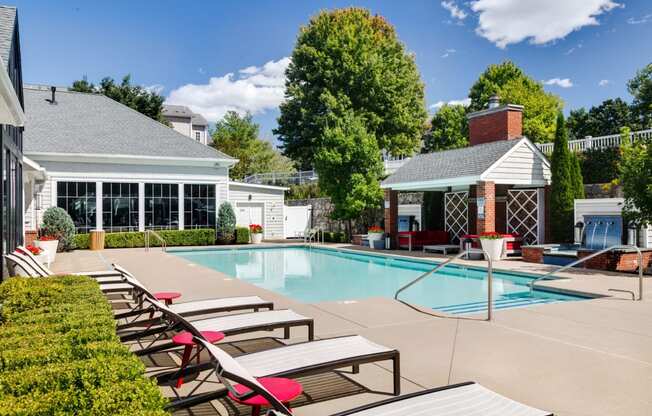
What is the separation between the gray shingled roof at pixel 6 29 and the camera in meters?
8.40

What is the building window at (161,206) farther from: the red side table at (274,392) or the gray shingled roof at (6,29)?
the red side table at (274,392)

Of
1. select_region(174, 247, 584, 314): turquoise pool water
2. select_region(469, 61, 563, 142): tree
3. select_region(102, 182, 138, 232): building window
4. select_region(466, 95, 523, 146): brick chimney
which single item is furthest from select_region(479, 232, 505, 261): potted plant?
select_region(469, 61, 563, 142): tree

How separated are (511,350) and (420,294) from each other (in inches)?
240

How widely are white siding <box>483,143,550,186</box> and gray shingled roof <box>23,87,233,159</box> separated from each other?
43.9 ft

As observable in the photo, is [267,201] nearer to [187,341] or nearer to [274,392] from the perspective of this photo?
[187,341]

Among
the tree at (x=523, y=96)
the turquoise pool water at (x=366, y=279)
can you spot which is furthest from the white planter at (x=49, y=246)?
the tree at (x=523, y=96)

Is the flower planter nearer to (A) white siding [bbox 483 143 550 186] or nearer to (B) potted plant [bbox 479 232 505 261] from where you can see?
(B) potted plant [bbox 479 232 505 261]

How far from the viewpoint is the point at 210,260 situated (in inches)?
758

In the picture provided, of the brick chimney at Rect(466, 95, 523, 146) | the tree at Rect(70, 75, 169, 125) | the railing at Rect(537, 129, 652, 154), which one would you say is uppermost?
the tree at Rect(70, 75, 169, 125)

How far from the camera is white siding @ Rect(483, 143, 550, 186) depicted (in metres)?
16.6

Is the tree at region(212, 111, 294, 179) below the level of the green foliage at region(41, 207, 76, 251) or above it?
above

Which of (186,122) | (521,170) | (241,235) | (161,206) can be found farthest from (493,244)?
(186,122)

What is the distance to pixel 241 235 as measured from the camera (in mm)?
24812

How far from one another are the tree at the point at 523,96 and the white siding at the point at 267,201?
16.4 meters
